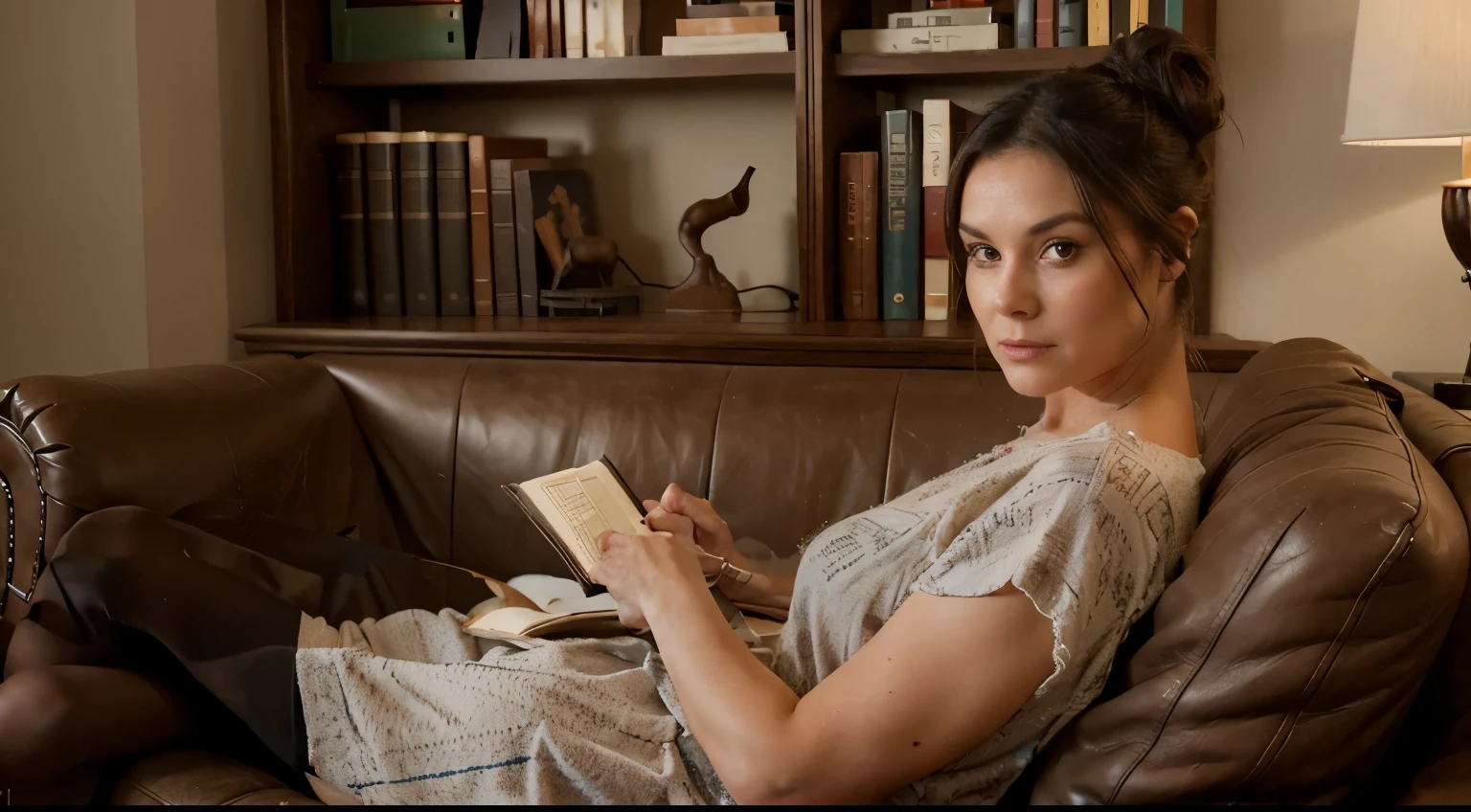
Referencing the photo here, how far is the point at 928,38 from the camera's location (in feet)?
6.95

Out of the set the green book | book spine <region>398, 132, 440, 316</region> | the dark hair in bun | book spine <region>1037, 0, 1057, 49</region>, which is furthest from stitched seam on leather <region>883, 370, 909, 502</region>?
the green book

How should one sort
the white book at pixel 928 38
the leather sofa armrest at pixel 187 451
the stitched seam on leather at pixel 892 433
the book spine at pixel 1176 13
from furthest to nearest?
1. the white book at pixel 928 38
2. the book spine at pixel 1176 13
3. the stitched seam on leather at pixel 892 433
4. the leather sofa armrest at pixel 187 451

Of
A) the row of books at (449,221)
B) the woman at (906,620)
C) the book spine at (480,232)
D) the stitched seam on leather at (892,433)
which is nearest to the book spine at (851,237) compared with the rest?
the stitched seam on leather at (892,433)

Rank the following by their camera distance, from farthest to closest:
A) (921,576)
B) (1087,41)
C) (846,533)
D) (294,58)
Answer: (294,58) → (1087,41) → (846,533) → (921,576)

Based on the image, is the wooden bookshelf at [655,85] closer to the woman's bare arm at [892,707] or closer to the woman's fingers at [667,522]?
the woman's fingers at [667,522]

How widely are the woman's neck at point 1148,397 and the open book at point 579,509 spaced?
1.64 ft

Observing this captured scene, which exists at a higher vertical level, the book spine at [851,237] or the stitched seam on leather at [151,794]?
the book spine at [851,237]

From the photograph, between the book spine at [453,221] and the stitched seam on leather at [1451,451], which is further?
the book spine at [453,221]

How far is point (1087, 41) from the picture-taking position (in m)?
2.04

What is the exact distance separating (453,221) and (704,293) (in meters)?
0.49

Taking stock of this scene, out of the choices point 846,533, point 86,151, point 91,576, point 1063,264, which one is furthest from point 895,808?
point 86,151

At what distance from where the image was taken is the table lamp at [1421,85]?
62.4 inches

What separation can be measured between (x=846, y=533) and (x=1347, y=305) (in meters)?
1.25

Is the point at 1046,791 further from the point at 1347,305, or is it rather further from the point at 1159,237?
the point at 1347,305
